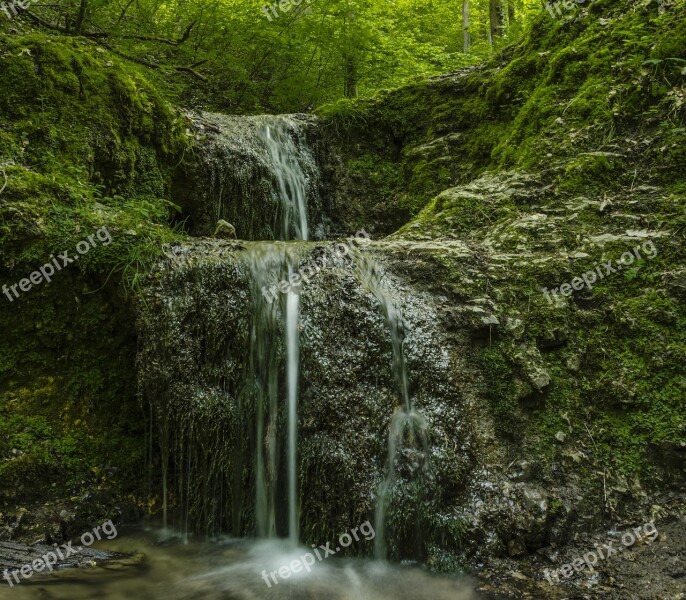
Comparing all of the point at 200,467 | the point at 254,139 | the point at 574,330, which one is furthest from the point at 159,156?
the point at 574,330

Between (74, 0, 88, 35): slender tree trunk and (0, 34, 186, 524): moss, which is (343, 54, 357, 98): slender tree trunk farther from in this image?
(0, 34, 186, 524): moss

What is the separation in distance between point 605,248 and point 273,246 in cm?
276

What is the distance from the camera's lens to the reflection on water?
296 centimetres
